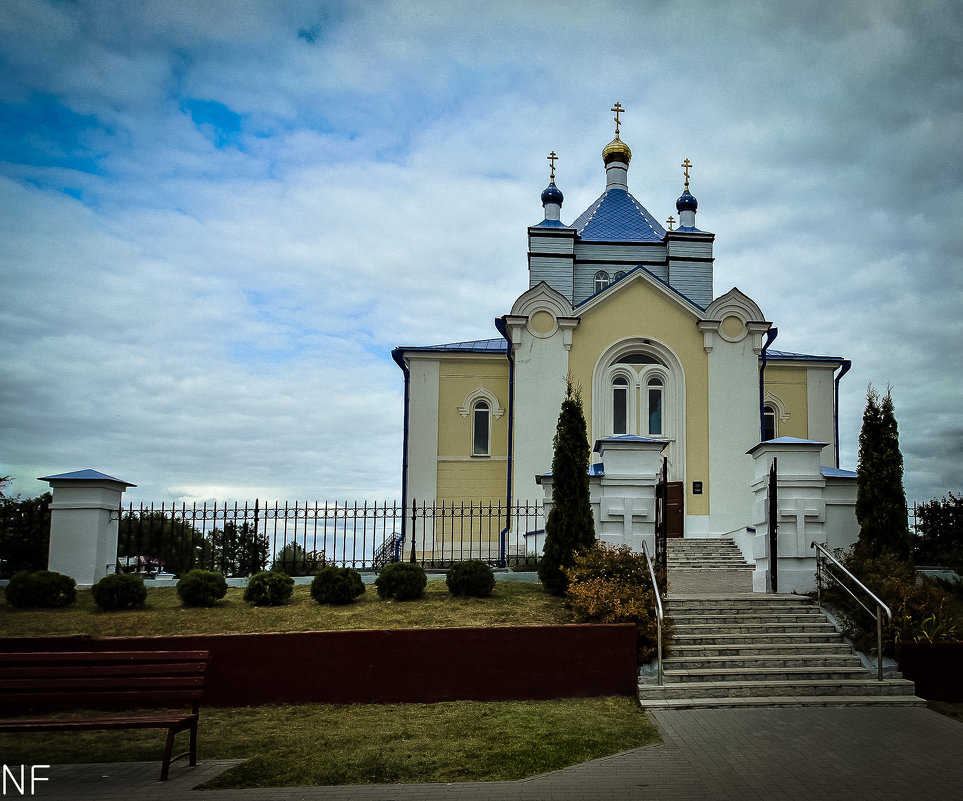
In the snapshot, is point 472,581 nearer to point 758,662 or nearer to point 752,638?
point 752,638

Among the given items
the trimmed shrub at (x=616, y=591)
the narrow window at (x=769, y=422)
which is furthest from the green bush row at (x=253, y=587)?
the narrow window at (x=769, y=422)

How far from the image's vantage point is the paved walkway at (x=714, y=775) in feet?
21.3

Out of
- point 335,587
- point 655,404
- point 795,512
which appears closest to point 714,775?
point 335,587

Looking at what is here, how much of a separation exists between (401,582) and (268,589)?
193 cm

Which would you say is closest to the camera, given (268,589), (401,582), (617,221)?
(268,589)

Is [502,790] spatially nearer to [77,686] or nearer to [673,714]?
[673,714]

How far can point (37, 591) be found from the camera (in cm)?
1135

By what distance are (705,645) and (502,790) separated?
191 inches

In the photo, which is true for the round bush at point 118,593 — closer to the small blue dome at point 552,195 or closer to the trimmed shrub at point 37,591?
the trimmed shrub at point 37,591

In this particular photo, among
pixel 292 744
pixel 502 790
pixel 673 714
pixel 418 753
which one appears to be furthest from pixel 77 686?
pixel 673 714

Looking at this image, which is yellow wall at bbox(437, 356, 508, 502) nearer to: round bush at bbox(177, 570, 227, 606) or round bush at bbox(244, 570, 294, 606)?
round bush at bbox(244, 570, 294, 606)

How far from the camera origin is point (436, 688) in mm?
9766

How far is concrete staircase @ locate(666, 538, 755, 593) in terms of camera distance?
15141mm

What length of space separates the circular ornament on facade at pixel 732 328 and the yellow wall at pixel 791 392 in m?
2.26
